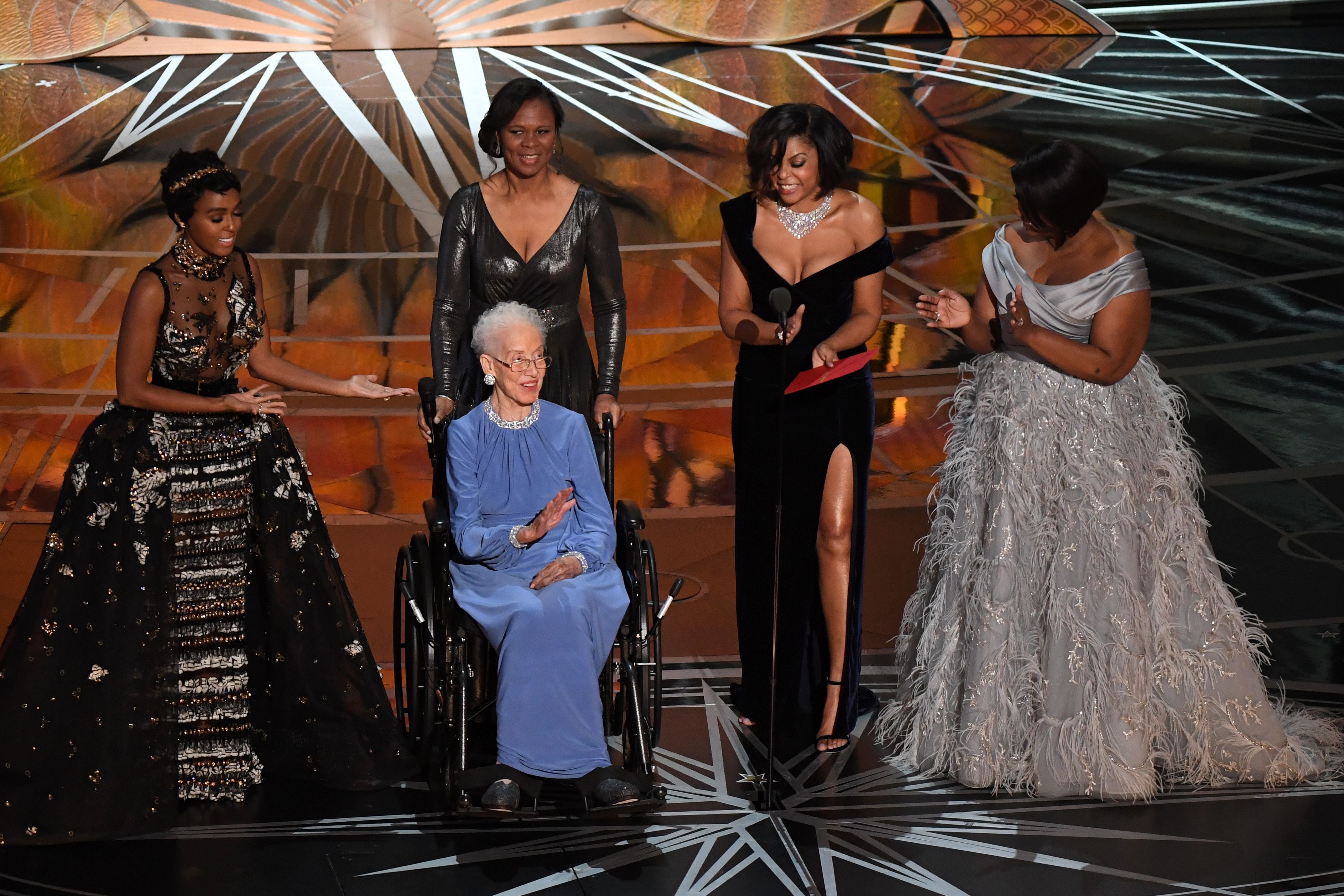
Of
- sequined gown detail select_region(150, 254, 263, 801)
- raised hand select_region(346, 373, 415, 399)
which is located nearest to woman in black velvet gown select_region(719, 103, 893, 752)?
raised hand select_region(346, 373, 415, 399)

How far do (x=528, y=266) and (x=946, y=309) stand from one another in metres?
1.04

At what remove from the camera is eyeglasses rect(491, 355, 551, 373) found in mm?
3441

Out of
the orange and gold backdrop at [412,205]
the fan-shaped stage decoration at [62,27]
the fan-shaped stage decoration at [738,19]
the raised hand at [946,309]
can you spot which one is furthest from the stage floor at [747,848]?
the fan-shaped stage decoration at [62,27]

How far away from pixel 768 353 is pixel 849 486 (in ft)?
1.34

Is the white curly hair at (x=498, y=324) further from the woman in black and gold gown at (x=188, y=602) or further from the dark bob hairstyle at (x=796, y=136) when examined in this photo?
the dark bob hairstyle at (x=796, y=136)

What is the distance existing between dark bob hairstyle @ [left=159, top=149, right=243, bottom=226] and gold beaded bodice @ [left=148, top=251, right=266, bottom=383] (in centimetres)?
13

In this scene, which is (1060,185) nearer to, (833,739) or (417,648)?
(833,739)

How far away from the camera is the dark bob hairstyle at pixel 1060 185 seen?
10.8 ft

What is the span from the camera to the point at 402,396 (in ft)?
20.1

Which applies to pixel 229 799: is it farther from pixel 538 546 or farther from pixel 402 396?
pixel 402 396

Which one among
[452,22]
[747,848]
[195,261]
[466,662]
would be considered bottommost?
[747,848]

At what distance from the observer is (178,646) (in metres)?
3.36

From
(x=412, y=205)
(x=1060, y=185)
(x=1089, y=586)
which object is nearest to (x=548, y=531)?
(x=1089, y=586)

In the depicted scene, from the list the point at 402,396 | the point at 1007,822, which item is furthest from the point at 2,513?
the point at 1007,822
